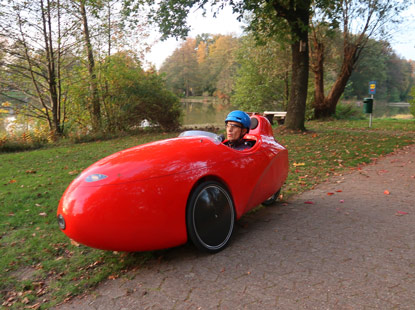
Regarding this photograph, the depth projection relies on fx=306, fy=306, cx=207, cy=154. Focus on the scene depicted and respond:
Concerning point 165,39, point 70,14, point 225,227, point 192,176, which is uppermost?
point 70,14

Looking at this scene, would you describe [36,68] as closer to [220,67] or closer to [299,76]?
[299,76]

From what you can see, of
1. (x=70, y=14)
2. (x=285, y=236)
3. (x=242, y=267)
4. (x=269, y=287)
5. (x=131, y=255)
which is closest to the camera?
(x=269, y=287)

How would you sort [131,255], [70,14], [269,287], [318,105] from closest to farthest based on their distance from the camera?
[269,287], [131,255], [70,14], [318,105]

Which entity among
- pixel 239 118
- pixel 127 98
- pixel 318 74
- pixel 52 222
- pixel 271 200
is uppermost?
pixel 318 74

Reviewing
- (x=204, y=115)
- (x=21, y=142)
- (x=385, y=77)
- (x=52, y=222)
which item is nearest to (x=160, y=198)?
(x=52, y=222)

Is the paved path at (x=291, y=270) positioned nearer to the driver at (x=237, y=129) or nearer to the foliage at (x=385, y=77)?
the driver at (x=237, y=129)

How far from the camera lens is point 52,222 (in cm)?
424

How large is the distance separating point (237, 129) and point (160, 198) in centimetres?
190

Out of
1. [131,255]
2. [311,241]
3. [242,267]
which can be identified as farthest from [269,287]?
[131,255]

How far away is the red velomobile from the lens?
2.50 m

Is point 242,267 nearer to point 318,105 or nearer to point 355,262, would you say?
point 355,262

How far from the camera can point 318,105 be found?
20.3 m

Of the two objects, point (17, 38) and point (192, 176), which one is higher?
point (17, 38)

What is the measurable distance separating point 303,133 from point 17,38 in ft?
40.3
